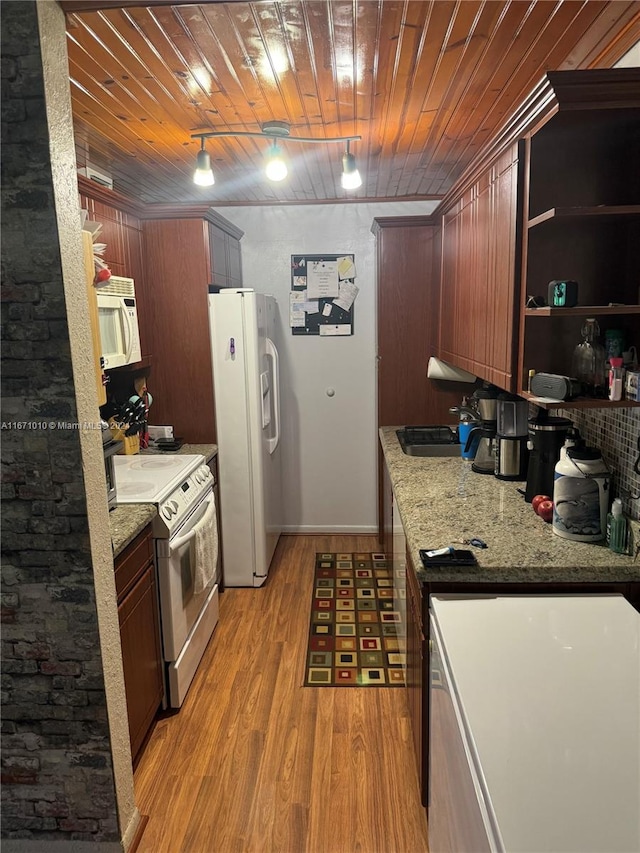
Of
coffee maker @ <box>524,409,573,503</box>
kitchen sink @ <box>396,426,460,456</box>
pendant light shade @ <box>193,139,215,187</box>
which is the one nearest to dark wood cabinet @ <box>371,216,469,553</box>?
kitchen sink @ <box>396,426,460,456</box>

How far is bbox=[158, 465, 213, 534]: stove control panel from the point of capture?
8.17ft

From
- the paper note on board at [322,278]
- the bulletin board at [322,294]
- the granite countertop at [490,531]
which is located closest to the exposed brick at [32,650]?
the granite countertop at [490,531]

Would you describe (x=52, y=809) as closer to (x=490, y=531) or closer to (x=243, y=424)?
(x=490, y=531)

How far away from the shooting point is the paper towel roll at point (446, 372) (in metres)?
3.70

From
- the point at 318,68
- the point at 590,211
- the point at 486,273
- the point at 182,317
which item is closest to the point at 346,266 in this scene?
the point at 182,317

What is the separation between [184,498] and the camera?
2.75 meters

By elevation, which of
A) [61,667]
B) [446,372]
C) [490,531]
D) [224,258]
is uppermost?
[224,258]

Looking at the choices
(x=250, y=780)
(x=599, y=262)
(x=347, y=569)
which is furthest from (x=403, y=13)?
(x=347, y=569)

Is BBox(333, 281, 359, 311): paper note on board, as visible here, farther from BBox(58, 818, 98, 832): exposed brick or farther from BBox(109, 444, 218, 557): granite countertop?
BBox(58, 818, 98, 832): exposed brick

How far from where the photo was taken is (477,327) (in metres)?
2.55

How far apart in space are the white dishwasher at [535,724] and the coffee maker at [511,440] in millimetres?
1100

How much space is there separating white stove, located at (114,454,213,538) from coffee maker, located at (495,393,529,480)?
58.3 inches

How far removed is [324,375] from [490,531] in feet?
8.42

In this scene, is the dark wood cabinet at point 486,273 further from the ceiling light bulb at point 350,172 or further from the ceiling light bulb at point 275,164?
the ceiling light bulb at point 275,164
